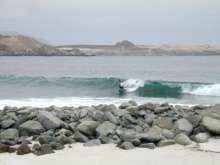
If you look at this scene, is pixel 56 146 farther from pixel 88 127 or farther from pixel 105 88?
pixel 105 88

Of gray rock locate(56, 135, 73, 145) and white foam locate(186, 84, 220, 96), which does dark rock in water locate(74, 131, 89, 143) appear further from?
white foam locate(186, 84, 220, 96)

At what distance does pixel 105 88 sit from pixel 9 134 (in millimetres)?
21893

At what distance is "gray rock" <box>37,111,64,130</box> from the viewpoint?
1167 centimetres

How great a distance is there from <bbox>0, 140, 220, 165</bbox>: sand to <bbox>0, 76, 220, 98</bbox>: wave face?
1664 centimetres

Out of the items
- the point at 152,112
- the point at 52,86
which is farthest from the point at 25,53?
the point at 152,112

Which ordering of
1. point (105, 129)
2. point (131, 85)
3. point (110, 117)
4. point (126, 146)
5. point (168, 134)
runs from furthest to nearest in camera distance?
point (131, 85) → point (110, 117) → point (105, 129) → point (168, 134) → point (126, 146)

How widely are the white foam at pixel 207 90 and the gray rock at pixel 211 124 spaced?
659 inches

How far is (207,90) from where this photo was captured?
29.6 meters

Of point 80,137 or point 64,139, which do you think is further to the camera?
point 80,137

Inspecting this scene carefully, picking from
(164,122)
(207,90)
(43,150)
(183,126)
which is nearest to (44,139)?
(43,150)

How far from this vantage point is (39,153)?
9.61m

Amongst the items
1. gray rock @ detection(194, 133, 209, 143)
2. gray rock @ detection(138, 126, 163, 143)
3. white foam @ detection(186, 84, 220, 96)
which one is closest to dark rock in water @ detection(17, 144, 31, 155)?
gray rock @ detection(138, 126, 163, 143)

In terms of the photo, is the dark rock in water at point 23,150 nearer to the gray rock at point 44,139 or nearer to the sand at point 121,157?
the sand at point 121,157

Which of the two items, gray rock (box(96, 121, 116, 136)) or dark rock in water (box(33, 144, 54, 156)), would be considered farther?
gray rock (box(96, 121, 116, 136))
